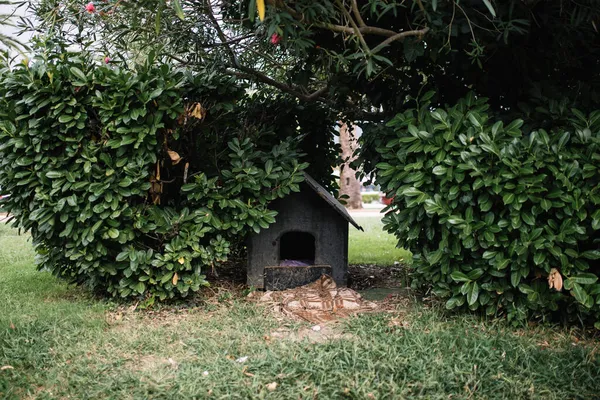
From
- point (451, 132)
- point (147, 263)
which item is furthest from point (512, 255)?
point (147, 263)

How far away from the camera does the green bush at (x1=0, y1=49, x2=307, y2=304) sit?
4.22 m

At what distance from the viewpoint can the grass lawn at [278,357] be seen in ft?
9.66

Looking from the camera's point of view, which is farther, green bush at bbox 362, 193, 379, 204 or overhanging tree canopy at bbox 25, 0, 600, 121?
green bush at bbox 362, 193, 379, 204

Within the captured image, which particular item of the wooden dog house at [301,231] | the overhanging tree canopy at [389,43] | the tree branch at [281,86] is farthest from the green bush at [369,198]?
the wooden dog house at [301,231]

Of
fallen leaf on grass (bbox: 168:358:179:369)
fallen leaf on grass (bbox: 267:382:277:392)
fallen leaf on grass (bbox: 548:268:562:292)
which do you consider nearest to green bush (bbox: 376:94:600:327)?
fallen leaf on grass (bbox: 548:268:562:292)

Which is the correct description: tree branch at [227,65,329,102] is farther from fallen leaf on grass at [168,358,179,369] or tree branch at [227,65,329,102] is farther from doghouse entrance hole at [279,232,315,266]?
fallen leaf on grass at [168,358,179,369]

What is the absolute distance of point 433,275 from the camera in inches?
162

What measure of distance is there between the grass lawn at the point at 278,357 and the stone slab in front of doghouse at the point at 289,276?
0.66 meters

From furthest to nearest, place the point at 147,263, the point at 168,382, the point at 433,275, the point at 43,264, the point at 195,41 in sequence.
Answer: the point at 195,41, the point at 43,264, the point at 147,263, the point at 433,275, the point at 168,382

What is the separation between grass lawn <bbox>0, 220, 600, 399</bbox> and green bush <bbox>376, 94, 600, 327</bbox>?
31 cm

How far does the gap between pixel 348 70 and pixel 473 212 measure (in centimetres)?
208

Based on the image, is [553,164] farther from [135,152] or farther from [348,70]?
[135,152]

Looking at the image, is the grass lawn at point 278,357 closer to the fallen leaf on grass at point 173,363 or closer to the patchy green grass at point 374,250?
the fallen leaf on grass at point 173,363

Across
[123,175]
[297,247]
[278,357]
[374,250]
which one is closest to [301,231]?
[297,247]
